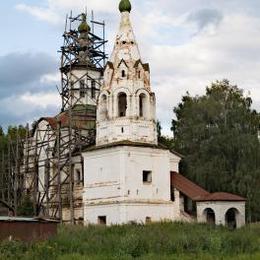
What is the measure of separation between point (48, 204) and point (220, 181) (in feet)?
36.0

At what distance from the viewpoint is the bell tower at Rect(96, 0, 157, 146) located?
35.4m

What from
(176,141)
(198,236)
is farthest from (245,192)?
(198,236)

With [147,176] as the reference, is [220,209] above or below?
below

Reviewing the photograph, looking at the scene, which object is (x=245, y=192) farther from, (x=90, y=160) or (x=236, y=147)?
(x=90, y=160)

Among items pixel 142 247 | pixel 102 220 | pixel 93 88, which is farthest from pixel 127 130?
pixel 142 247

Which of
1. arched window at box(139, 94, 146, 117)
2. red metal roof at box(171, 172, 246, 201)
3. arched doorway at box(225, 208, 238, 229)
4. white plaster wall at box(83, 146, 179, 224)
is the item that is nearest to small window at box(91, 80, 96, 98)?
arched window at box(139, 94, 146, 117)

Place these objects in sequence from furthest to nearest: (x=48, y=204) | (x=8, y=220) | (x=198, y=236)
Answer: (x=48, y=204) → (x=8, y=220) → (x=198, y=236)

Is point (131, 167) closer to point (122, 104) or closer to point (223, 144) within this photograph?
point (122, 104)

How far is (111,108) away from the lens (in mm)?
35906

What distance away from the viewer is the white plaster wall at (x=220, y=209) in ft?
114

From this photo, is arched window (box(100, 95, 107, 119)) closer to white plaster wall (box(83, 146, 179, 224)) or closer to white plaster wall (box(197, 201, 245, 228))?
white plaster wall (box(83, 146, 179, 224))

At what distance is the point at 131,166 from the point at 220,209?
539 centimetres

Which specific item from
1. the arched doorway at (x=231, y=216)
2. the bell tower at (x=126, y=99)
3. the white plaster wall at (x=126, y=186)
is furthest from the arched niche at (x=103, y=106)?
the arched doorway at (x=231, y=216)

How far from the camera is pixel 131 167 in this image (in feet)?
113
